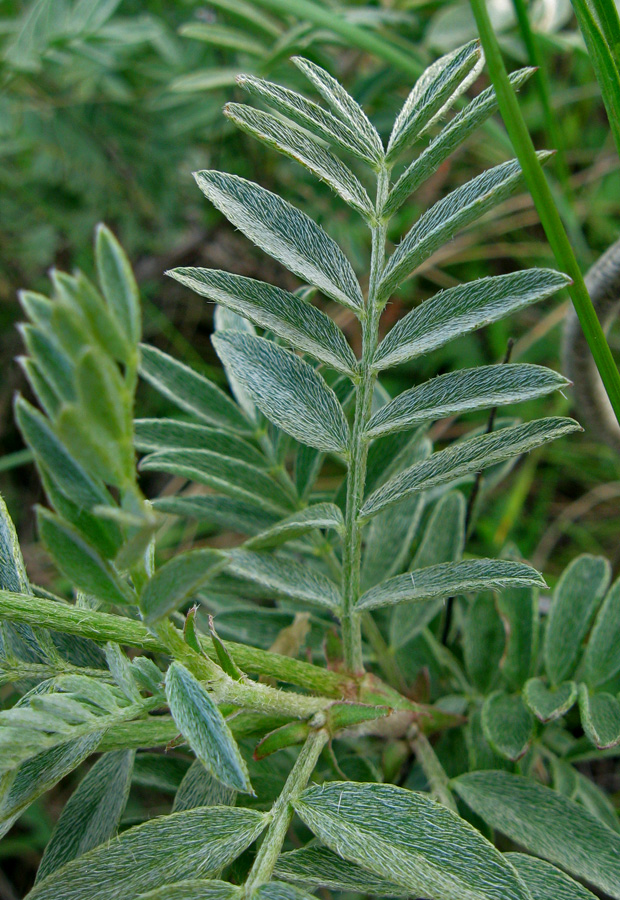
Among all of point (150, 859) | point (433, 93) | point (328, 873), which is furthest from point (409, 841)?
point (433, 93)

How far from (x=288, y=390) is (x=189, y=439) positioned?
0.84ft

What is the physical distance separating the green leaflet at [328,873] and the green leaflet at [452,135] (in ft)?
2.02

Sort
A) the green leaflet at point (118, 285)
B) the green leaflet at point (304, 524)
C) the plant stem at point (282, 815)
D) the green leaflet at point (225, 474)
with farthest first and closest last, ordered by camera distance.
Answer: the green leaflet at point (225, 474) < the green leaflet at point (304, 524) < the plant stem at point (282, 815) < the green leaflet at point (118, 285)

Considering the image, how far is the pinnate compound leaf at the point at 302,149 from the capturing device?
65cm

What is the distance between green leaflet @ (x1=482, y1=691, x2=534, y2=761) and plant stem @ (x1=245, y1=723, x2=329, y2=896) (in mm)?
218

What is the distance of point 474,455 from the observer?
627mm

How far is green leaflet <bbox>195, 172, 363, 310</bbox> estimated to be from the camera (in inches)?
25.9

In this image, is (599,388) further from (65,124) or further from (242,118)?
(65,124)

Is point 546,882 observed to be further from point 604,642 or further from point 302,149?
point 302,149

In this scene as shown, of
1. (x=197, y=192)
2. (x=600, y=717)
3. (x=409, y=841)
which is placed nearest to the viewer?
(x=409, y=841)

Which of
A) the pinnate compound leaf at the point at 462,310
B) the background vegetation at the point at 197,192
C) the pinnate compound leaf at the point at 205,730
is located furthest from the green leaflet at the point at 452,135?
the background vegetation at the point at 197,192

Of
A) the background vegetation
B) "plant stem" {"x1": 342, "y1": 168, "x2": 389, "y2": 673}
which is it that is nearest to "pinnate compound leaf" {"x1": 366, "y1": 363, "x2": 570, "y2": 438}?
"plant stem" {"x1": 342, "y1": 168, "x2": 389, "y2": 673}

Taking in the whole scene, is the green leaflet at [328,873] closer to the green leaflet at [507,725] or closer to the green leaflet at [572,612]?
the green leaflet at [507,725]

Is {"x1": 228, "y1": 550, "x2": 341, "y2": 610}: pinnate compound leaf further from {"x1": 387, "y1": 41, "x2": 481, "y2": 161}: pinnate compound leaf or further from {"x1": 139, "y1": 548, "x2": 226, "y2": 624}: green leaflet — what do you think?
{"x1": 387, "y1": 41, "x2": 481, "y2": 161}: pinnate compound leaf
